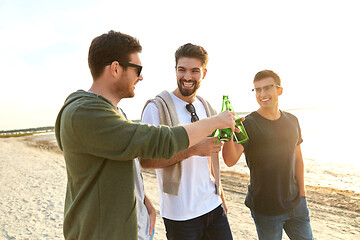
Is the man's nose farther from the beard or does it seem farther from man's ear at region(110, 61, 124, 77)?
man's ear at region(110, 61, 124, 77)

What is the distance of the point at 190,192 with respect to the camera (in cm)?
261

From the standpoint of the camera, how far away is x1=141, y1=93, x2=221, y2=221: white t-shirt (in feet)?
8.44

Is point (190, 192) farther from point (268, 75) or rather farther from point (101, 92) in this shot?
point (268, 75)

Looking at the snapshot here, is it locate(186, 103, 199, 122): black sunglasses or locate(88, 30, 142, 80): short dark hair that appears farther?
locate(186, 103, 199, 122): black sunglasses

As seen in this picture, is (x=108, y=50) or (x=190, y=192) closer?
(x=108, y=50)

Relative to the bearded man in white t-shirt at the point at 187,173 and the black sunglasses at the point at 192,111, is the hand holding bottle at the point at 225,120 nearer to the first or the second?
the bearded man in white t-shirt at the point at 187,173

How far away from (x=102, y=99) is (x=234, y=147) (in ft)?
5.33

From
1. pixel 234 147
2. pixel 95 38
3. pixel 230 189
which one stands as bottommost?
pixel 230 189

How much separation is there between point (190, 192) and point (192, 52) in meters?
1.42

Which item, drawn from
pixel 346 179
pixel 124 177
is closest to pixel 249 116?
pixel 124 177

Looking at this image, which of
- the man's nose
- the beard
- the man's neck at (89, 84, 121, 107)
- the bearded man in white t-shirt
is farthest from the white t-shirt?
the man's neck at (89, 84, 121, 107)

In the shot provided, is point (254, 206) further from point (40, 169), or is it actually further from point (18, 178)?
point (40, 169)

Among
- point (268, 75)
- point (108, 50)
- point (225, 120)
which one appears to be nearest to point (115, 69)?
point (108, 50)

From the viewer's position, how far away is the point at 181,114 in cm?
281
